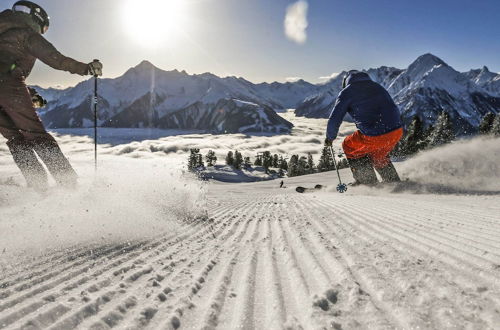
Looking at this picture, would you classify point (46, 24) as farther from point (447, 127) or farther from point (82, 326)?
point (447, 127)

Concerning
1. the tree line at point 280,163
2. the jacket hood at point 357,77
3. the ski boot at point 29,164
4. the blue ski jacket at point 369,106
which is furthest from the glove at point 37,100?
the tree line at point 280,163

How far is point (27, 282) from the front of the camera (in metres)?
2.49

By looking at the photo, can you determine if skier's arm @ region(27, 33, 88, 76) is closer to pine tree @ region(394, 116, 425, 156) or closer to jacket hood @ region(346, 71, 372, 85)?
jacket hood @ region(346, 71, 372, 85)

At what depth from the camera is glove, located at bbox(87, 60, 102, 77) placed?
5.91 metres

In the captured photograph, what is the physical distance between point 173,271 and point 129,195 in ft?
11.6

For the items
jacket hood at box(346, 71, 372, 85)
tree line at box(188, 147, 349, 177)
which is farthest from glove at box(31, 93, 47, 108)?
tree line at box(188, 147, 349, 177)

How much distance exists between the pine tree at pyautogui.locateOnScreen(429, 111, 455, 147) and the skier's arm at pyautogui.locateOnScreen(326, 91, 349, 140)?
54128mm

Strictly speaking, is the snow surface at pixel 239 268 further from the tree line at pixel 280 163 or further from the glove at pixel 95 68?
the tree line at pixel 280 163

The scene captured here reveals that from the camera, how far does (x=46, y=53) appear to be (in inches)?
211

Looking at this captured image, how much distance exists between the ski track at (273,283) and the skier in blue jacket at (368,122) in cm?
564

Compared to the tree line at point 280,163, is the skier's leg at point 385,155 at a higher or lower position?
higher

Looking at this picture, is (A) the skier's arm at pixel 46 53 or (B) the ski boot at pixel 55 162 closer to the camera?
(A) the skier's arm at pixel 46 53

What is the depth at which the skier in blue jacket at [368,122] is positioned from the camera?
930cm

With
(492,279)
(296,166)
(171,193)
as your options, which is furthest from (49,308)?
(296,166)
